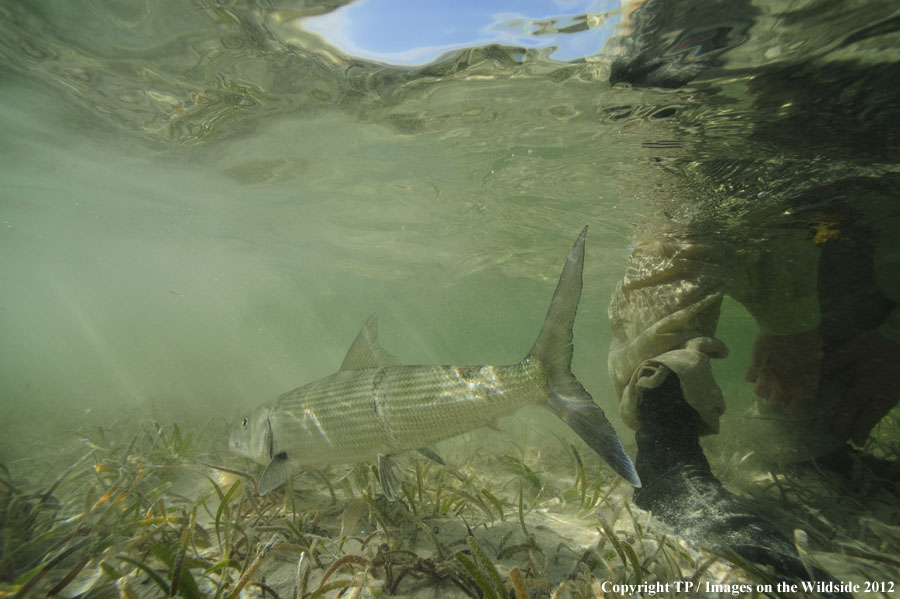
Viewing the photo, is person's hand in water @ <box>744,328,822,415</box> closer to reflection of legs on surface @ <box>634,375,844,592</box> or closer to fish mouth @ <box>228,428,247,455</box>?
reflection of legs on surface @ <box>634,375,844,592</box>

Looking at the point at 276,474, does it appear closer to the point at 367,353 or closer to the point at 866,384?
the point at 367,353

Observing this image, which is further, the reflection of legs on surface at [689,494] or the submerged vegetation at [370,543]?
the reflection of legs on surface at [689,494]

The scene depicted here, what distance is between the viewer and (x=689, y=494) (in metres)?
3.73

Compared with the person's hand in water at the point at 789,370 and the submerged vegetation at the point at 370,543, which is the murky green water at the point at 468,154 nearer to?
the submerged vegetation at the point at 370,543

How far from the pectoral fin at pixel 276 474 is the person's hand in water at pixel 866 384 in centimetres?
671

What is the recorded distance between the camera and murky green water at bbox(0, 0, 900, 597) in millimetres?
3729

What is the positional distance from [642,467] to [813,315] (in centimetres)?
352

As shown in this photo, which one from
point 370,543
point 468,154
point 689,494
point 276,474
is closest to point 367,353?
point 276,474

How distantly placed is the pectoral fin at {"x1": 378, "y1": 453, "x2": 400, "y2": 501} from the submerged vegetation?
0.54ft

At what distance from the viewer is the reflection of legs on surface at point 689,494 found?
2.85 m

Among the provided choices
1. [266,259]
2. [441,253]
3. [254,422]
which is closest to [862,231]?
[254,422]

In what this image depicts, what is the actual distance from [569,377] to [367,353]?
1.89 meters

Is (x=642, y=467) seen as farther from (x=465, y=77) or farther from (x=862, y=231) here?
(x=862, y=231)

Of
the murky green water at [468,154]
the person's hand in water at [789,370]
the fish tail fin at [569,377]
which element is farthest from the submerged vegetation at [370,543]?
the person's hand in water at [789,370]
